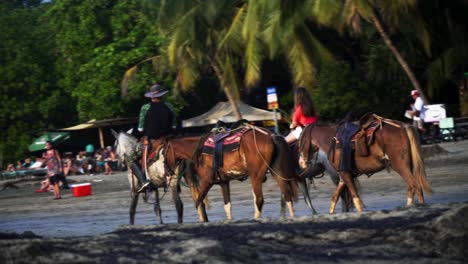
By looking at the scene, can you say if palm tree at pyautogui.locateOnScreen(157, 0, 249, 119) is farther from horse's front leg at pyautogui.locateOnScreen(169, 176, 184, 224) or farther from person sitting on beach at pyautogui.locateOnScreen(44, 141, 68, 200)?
horse's front leg at pyautogui.locateOnScreen(169, 176, 184, 224)

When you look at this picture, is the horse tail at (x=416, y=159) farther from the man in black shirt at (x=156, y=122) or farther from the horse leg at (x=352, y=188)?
the man in black shirt at (x=156, y=122)

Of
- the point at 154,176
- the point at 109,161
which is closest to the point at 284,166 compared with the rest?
the point at 154,176

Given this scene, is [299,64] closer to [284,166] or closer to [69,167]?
[284,166]

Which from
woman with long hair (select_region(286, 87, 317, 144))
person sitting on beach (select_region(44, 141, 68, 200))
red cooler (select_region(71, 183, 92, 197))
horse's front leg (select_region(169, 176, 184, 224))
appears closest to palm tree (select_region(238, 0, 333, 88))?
red cooler (select_region(71, 183, 92, 197))

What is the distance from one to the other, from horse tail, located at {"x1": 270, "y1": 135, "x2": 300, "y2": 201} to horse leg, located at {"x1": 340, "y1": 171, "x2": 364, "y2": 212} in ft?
2.65

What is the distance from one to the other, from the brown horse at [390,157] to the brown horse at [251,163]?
0.69m

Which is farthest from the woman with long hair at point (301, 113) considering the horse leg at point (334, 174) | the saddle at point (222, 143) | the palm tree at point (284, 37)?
the palm tree at point (284, 37)

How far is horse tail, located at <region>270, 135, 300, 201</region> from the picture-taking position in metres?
14.7

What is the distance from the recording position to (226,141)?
14.8 metres

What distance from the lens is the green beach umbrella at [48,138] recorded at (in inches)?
1989

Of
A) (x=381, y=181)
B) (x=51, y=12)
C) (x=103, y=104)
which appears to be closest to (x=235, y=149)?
(x=381, y=181)

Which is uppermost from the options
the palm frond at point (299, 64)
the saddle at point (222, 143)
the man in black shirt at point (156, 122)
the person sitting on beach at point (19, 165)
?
the palm frond at point (299, 64)

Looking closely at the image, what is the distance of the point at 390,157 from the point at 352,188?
73 centimetres

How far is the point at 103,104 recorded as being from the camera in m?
48.0
